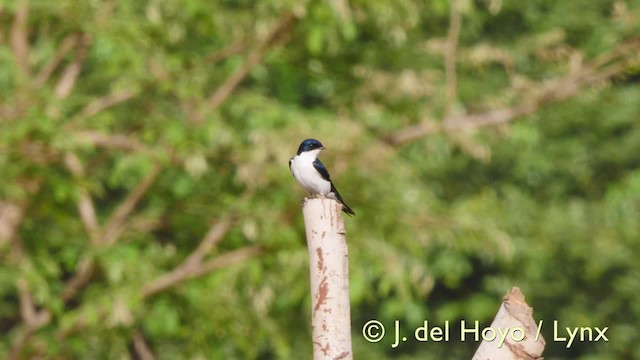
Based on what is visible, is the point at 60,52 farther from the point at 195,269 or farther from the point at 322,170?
the point at 322,170

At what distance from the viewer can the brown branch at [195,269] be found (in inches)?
438

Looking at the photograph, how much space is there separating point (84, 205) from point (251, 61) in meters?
1.90

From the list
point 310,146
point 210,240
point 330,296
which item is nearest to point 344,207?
point 310,146

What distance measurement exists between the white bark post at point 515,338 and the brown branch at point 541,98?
726cm

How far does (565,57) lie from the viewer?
43.1 ft

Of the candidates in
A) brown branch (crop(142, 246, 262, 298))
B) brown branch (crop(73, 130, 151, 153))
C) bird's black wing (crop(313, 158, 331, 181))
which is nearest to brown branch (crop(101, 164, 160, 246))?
brown branch (crop(73, 130, 151, 153))

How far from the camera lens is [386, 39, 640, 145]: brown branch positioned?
11328mm

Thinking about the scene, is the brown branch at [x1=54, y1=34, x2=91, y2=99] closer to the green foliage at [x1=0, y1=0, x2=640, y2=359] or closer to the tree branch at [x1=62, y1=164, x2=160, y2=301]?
the green foliage at [x1=0, y1=0, x2=640, y2=359]

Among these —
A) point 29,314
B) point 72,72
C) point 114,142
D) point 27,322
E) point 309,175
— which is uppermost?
point 72,72

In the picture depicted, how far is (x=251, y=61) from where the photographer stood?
1131 centimetres

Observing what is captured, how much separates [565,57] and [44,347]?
511cm

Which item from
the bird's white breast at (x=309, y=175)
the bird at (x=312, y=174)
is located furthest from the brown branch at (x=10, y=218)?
the bird's white breast at (x=309, y=175)

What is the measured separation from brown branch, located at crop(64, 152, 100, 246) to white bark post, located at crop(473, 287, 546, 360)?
6.72 metres

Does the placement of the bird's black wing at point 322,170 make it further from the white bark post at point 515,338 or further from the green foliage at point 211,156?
the green foliage at point 211,156
